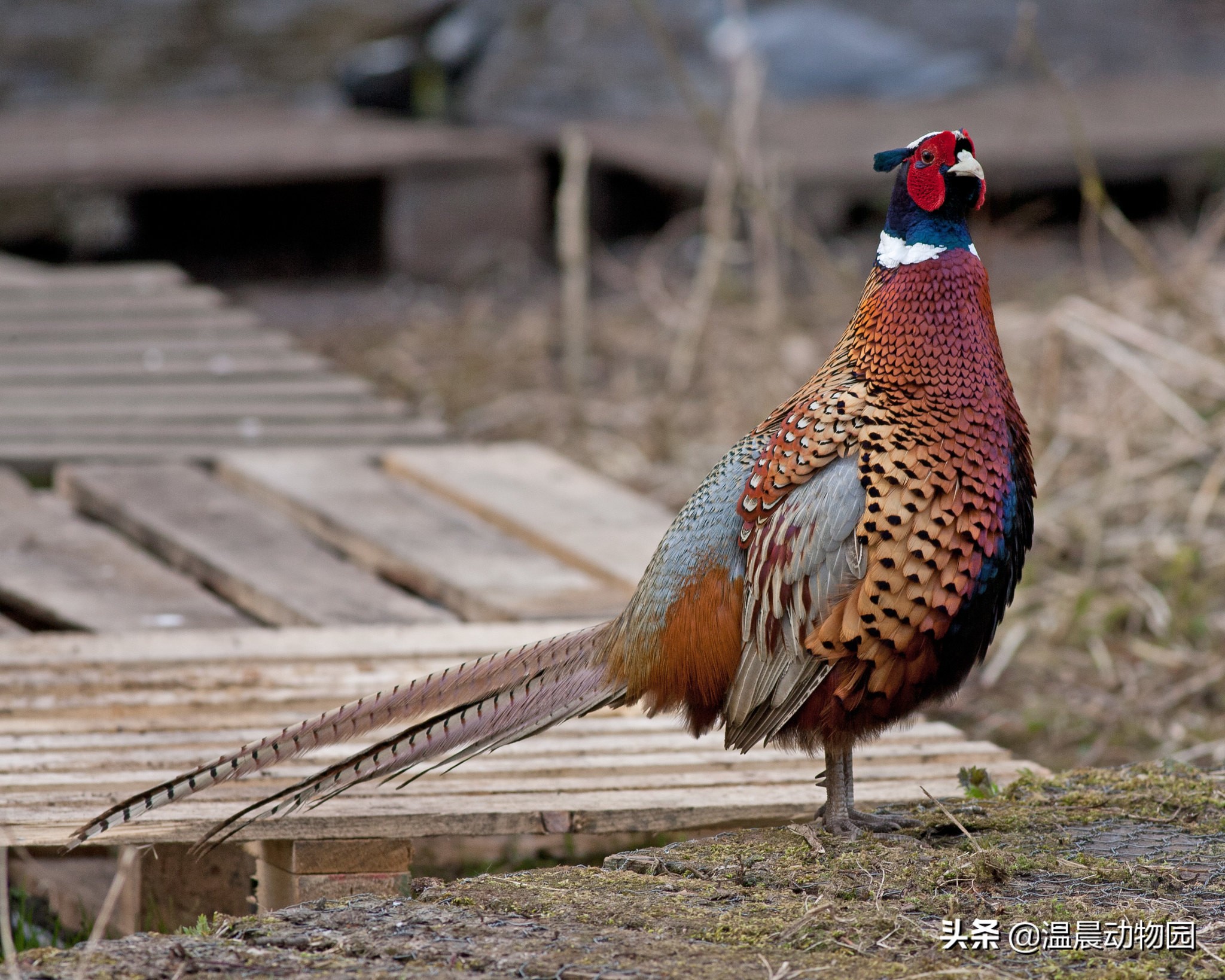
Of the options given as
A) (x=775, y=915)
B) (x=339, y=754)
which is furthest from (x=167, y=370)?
(x=775, y=915)

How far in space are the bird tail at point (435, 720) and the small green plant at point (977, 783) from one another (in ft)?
1.99

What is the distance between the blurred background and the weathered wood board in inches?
46.7

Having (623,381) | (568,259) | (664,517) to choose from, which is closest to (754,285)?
(623,381)

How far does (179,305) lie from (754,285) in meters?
2.62

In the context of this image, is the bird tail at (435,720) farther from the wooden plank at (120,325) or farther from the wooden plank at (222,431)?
the wooden plank at (120,325)

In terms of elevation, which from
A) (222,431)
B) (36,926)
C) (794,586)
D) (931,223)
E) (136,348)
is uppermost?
(931,223)

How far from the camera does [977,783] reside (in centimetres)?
279

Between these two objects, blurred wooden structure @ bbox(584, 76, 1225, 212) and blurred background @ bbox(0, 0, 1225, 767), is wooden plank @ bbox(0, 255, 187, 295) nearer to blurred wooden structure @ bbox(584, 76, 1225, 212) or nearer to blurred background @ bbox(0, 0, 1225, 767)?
blurred background @ bbox(0, 0, 1225, 767)

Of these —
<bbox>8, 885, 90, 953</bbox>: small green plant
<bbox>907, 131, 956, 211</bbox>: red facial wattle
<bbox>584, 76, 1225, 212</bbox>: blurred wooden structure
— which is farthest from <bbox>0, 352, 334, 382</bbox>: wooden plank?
<bbox>907, 131, 956, 211</bbox>: red facial wattle

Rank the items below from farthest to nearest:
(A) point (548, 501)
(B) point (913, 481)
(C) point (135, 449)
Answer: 1. (C) point (135, 449)
2. (A) point (548, 501)
3. (B) point (913, 481)

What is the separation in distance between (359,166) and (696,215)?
1.49 metres

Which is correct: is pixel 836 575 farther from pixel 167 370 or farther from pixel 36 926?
pixel 167 370

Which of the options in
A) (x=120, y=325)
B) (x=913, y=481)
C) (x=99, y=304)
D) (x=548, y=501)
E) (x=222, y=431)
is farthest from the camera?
(x=99, y=304)

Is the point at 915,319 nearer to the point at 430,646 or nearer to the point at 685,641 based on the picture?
the point at 685,641
